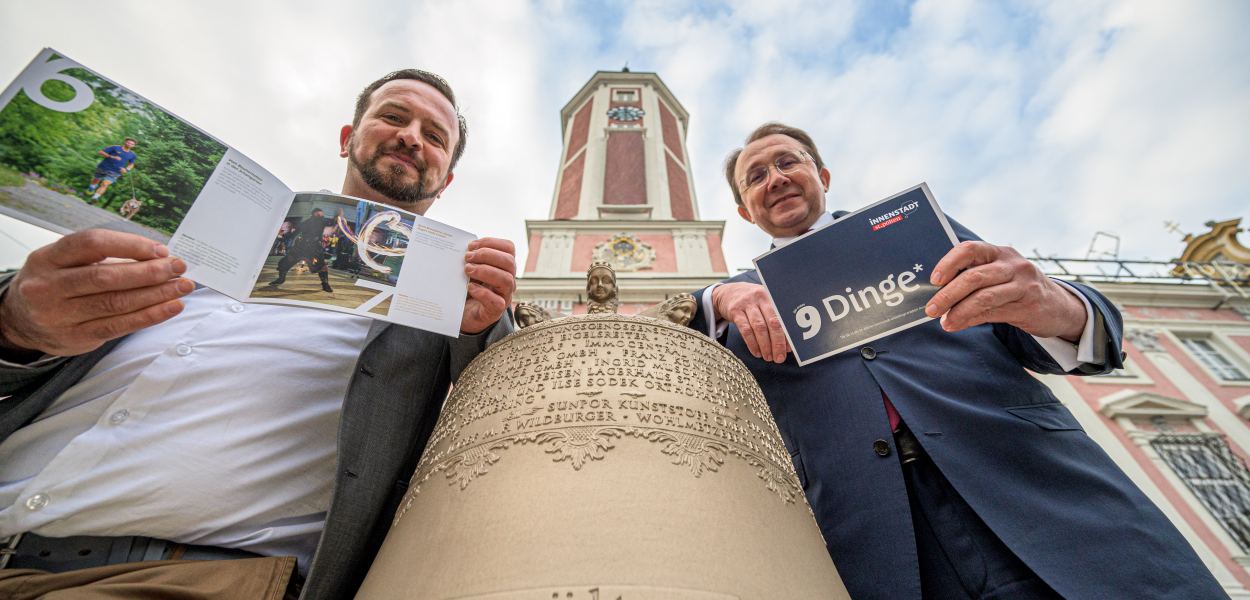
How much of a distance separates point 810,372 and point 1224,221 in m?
22.5

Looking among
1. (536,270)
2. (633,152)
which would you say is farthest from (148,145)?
(633,152)

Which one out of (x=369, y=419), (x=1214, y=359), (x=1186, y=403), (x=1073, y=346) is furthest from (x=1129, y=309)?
(x=369, y=419)

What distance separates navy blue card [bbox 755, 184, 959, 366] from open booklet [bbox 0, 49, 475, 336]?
103 centimetres

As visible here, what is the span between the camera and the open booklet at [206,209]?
1065mm

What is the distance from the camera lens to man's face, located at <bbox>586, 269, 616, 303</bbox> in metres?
1.94

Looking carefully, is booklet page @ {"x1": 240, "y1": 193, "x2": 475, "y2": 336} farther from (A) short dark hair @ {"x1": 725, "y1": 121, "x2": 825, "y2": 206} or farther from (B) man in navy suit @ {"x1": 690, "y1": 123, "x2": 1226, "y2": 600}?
(A) short dark hair @ {"x1": 725, "y1": 121, "x2": 825, "y2": 206}

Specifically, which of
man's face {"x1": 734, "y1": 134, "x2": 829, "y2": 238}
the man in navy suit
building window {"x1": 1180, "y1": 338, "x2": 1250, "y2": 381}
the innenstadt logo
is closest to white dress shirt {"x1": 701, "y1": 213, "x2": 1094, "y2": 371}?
the man in navy suit

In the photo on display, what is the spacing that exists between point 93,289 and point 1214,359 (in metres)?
17.1

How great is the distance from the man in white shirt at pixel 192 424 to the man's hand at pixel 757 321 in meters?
0.86

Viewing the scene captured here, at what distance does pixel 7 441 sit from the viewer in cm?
134

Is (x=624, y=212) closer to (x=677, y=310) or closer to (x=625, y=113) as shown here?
(x=625, y=113)

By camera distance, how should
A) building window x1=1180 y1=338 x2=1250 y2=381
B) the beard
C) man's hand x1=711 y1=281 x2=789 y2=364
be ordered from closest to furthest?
man's hand x1=711 y1=281 x2=789 y2=364 < the beard < building window x1=1180 y1=338 x2=1250 y2=381

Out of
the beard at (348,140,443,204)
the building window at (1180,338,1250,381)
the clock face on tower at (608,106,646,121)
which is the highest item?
the clock face on tower at (608,106,646,121)

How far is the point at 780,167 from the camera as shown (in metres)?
2.56
